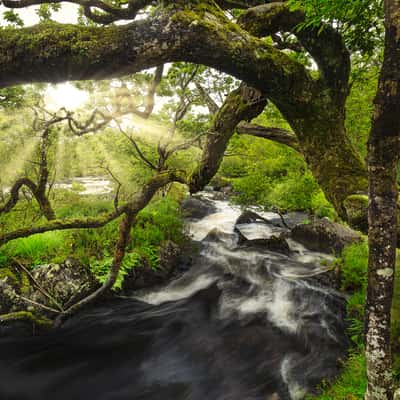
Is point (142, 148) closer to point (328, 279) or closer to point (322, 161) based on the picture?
point (328, 279)

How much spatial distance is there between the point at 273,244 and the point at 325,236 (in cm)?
232

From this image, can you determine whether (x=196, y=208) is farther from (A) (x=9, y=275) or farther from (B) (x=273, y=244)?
(A) (x=9, y=275)

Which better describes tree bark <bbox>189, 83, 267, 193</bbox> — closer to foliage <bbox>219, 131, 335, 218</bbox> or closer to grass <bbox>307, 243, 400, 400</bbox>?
grass <bbox>307, 243, 400, 400</bbox>

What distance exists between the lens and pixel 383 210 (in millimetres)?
2375

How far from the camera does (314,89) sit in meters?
3.68

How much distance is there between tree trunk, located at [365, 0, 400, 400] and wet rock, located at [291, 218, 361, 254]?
9328 mm

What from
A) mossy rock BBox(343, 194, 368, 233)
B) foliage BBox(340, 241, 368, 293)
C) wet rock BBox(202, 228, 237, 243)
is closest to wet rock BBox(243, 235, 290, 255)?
wet rock BBox(202, 228, 237, 243)

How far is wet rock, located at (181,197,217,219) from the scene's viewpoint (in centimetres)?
1892

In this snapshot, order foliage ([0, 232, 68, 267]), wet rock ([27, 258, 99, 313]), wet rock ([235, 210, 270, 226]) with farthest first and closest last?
wet rock ([235, 210, 270, 226]) → foliage ([0, 232, 68, 267]) → wet rock ([27, 258, 99, 313])

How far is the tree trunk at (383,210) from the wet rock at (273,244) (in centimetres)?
972

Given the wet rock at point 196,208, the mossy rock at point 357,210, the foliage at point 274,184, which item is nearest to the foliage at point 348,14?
the mossy rock at point 357,210

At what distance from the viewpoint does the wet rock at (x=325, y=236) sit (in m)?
11.2

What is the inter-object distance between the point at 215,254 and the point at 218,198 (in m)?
13.4

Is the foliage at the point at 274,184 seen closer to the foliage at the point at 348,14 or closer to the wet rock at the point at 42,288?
the foliage at the point at 348,14
